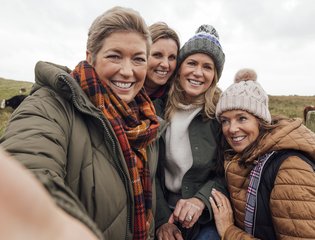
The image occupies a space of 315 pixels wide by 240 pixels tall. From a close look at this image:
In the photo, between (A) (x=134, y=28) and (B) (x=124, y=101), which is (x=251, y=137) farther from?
(A) (x=134, y=28)

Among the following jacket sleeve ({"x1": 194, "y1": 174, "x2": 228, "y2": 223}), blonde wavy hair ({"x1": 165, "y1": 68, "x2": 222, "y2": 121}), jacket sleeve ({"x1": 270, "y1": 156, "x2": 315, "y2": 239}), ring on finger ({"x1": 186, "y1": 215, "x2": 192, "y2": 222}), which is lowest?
ring on finger ({"x1": 186, "y1": 215, "x2": 192, "y2": 222})

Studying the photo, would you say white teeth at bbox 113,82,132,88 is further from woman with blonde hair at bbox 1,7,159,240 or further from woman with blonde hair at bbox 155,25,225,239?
woman with blonde hair at bbox 155,25,225,239

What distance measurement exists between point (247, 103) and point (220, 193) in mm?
1033

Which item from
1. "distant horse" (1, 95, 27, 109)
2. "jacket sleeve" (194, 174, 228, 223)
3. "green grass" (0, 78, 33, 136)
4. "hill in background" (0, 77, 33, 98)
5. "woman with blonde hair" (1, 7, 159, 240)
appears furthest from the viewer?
"hill in background" (0, 77, 33, 98)

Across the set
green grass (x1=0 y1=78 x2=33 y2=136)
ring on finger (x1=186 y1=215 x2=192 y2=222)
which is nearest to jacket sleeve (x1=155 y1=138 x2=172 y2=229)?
ring on finger (x1=186 y1=215 x2=192 y2=222)

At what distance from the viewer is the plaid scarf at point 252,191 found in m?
2.66

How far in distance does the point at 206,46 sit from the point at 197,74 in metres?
0.35

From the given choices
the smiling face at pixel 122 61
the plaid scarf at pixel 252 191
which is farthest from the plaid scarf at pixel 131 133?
the plaid scarf at pixel 252 191

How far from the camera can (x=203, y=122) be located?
352 centimetres

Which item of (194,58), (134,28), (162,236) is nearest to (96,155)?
(134,28)

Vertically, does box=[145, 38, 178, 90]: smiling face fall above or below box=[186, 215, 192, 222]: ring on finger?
Answer: above

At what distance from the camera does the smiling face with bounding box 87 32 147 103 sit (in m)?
2.45

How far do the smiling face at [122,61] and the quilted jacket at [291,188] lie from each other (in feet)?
4.50

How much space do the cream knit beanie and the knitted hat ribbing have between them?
1.57ft
